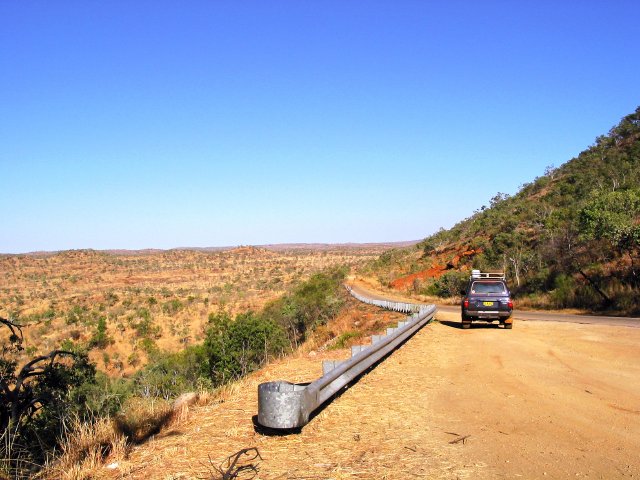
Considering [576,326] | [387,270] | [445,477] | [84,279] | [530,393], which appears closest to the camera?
[445,477]

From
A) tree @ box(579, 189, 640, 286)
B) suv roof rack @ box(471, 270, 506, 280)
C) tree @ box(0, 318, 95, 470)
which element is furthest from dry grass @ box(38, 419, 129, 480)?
tree @ box(579, 189, 640, 286)

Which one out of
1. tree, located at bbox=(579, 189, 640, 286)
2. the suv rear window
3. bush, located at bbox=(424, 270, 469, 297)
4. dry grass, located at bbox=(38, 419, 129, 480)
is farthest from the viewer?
bush, located at bbox=(424, 270, 469, 297)

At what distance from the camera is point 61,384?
11.0 m

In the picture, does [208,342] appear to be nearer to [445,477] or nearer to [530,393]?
[530,393]

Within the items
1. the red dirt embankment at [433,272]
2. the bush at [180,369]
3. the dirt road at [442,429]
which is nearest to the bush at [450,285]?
the red dirt embankment at [433,272]

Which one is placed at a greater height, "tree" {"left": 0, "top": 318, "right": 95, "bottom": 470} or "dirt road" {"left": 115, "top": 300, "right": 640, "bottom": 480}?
"dirt road" {"left": 115, "top": 300, "right": 640, "bottom": 480}

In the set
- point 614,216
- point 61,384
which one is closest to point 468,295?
point 614,216

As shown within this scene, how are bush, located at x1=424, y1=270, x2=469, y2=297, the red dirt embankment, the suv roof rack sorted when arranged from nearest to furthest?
the suv roof rack, bush, located at x1=424, y1=270, x2=469, y2=297, the red dirt embankment

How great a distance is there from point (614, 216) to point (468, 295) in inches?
394

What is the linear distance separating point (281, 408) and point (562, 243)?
30292 mm

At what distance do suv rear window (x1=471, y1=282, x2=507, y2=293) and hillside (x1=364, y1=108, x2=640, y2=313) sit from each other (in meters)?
8.21

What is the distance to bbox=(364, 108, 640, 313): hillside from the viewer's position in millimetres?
24828

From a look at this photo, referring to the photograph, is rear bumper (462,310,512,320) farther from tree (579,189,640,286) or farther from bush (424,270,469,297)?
bush (424,270,469,297)

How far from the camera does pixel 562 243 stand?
31.8 m
